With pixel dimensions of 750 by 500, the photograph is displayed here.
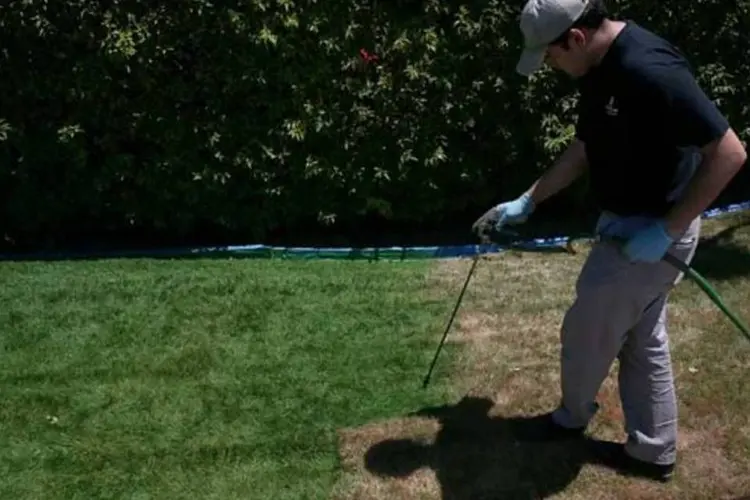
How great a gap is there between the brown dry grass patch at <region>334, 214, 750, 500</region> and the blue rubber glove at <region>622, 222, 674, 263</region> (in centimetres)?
94

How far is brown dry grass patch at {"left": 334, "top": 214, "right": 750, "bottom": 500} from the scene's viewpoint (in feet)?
12.3

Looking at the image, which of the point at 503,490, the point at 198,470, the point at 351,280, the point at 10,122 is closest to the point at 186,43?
the point at 10,122

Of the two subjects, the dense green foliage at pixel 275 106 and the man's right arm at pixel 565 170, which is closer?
the man's right arm at pixel 565 170

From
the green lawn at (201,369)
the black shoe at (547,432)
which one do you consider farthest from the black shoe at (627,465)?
the green lawn at (201,369)

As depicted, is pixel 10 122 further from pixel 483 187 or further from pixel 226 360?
pixel 483 187

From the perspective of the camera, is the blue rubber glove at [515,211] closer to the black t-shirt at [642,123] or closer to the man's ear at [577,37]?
the black t-shirt at [642,123]

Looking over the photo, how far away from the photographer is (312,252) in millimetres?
5918

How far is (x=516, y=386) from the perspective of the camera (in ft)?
14.5

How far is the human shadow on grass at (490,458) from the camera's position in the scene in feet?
12.3

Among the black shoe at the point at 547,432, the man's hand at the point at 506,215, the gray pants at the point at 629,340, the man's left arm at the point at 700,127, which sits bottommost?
the black shoe at the point at 547,432

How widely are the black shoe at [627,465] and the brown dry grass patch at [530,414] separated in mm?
33

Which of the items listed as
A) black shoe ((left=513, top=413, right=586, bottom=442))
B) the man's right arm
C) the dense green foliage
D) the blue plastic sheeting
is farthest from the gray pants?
the dense green foliage

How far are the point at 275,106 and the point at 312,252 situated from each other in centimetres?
84

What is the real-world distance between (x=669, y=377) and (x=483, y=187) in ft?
8.48
